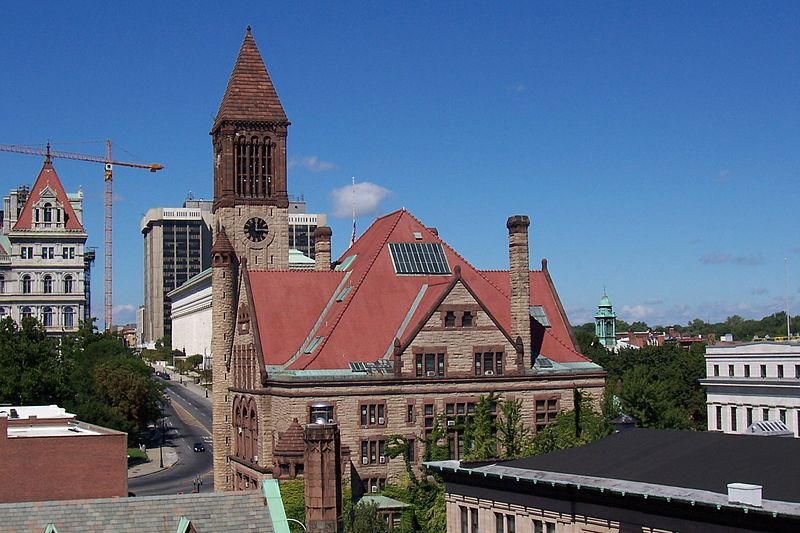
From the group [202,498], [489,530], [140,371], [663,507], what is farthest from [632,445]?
[140,371]

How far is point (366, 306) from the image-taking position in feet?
246

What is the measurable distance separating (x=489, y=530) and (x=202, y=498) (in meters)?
14.6

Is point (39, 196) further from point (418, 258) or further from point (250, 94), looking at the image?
point (418, 258)

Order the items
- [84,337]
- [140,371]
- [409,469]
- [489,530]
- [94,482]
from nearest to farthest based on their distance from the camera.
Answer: [489,530]
[94,482]
[409,469]
[140,371]
[84,337]

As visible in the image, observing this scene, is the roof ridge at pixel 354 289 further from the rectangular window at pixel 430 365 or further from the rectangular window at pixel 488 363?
the rectangular window at pixel 488 363

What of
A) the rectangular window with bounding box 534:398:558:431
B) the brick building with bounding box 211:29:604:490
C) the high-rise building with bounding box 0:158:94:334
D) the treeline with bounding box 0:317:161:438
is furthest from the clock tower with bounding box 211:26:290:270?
the high-rise building with bounding box 0:158:94:334

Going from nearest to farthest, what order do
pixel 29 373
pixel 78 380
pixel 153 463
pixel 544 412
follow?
pixel 544 412
pixel 29 373
pixel 153 463
pixel 78 380

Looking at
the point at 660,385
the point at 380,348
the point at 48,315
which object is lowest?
the point at 660,385

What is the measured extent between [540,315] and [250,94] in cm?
2596

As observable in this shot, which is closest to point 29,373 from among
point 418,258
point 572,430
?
point 418,258

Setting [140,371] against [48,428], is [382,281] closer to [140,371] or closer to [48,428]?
[48,428]

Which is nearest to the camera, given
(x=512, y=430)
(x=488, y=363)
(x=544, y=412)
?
(x=512, y=430)

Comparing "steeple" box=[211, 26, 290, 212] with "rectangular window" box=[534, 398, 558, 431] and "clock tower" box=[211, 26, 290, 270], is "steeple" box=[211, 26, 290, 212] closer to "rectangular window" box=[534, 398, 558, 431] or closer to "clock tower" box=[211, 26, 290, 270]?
"clock tower" box=[211, 26, 290, 270]

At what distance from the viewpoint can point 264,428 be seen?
71.9 m
